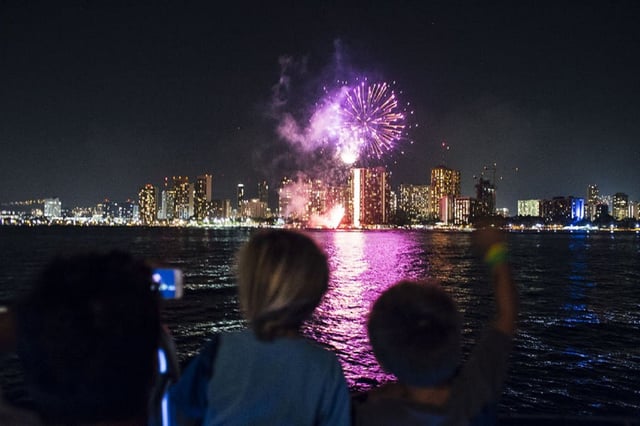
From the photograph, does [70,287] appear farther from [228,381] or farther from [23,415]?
[228,381]

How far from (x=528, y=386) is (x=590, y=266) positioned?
47540mm

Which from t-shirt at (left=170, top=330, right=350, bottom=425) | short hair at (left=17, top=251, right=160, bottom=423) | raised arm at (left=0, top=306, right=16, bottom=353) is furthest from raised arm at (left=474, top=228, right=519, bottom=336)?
raised arm at (left=0, top=306, right=16, bottom=353)

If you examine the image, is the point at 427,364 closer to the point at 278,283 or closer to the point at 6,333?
the point at 278,283

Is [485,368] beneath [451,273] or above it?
above

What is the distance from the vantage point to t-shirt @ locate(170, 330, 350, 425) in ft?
5.84

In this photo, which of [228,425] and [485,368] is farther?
[485,368]

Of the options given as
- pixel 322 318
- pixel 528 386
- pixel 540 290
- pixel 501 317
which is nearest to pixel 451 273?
pixel 540 290

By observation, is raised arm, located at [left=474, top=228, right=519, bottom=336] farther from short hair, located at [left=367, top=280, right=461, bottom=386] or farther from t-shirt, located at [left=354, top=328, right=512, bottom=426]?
short hair, located at [left=367, top=280, right=461, bottom=386]

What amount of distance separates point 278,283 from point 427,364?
1.94 feet

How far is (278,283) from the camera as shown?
6.10ft

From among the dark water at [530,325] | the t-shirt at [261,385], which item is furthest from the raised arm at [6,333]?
the t-shirt at [261,385]

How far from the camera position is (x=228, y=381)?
5.87 feet

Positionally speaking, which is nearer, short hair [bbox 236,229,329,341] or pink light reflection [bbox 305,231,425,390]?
short hair [bbox 236,229,329,341]

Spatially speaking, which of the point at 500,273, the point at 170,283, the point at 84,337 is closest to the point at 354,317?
the point at 500,273
